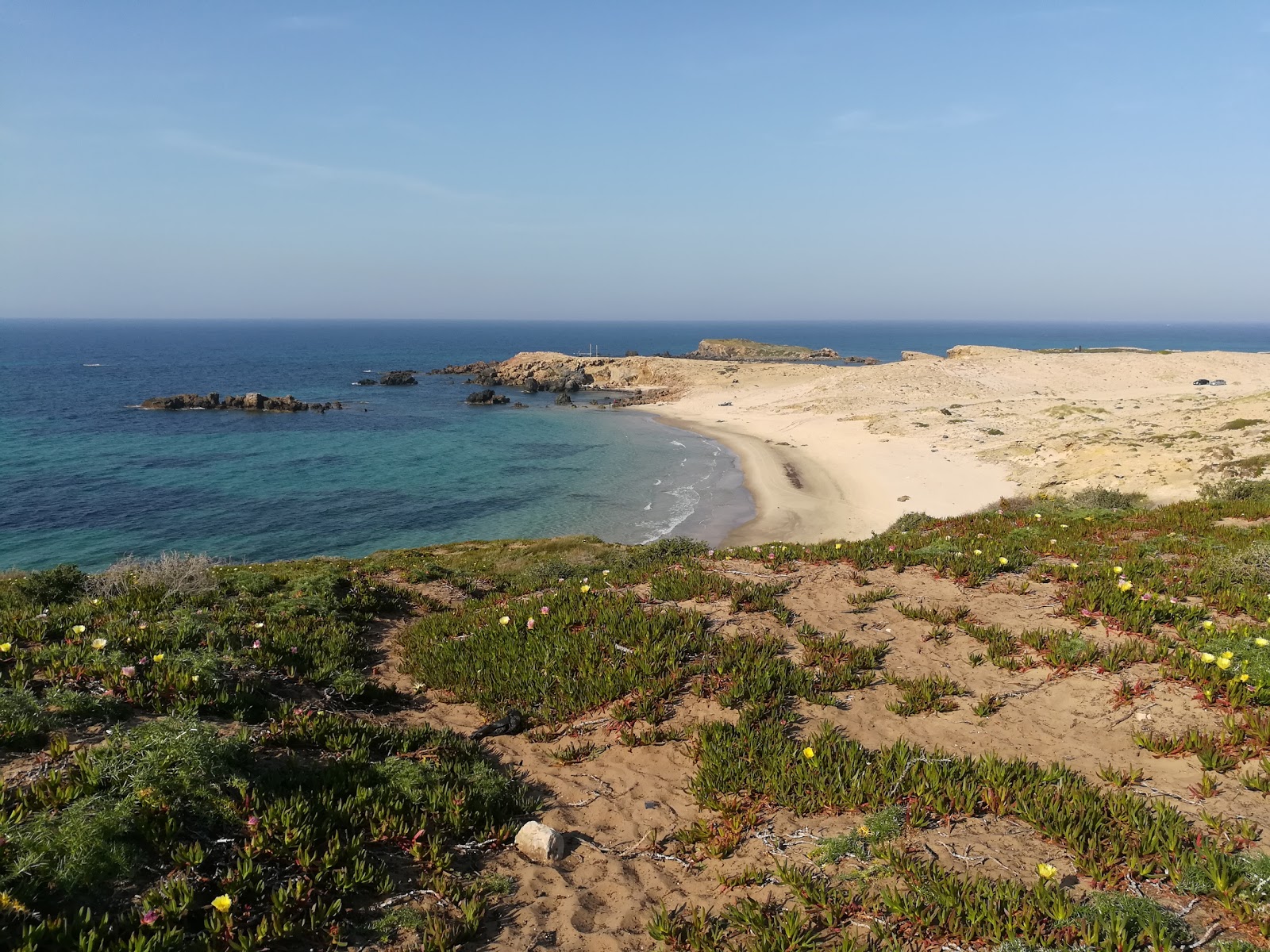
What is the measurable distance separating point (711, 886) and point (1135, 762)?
12.7 ft

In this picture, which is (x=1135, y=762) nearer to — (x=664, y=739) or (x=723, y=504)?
(x=664, y=739)

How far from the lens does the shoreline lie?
28.5m

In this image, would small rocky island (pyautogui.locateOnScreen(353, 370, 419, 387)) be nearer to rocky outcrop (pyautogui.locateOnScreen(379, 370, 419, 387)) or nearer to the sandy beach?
rocky outcrop (pyautogui.locateOnScreen(379, 370, 419, 387))

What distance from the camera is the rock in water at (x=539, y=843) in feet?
15.3

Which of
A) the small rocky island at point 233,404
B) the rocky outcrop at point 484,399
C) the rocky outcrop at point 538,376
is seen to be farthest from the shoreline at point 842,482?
the small rocky island at point 233,404

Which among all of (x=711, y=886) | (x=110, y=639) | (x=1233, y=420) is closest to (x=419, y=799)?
(x=711, y=886)

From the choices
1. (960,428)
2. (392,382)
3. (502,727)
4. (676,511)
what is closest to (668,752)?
(502,727)

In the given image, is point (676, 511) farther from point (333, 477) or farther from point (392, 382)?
point (392, 382)

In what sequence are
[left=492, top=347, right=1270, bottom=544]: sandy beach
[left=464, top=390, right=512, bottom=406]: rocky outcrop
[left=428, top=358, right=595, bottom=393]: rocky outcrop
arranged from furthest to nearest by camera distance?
1. [left=428, top=358, right=595, bottom=393]: rocky outcrop
2. [left=464, top=390, right=512, bottom=406]: rocky outcrop
3. [left=492, top=347, right=1270, bottom=544]: sandy beach

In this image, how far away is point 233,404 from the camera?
216ft

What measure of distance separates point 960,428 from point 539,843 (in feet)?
155

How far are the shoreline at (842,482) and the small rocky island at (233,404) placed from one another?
43.1 meters

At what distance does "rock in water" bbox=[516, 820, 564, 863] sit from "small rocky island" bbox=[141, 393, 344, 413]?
67.9 m

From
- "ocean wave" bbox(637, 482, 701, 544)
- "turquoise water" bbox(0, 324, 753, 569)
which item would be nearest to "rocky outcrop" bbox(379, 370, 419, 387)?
"turquoise water" bbox(0, 324, 753, 569)
